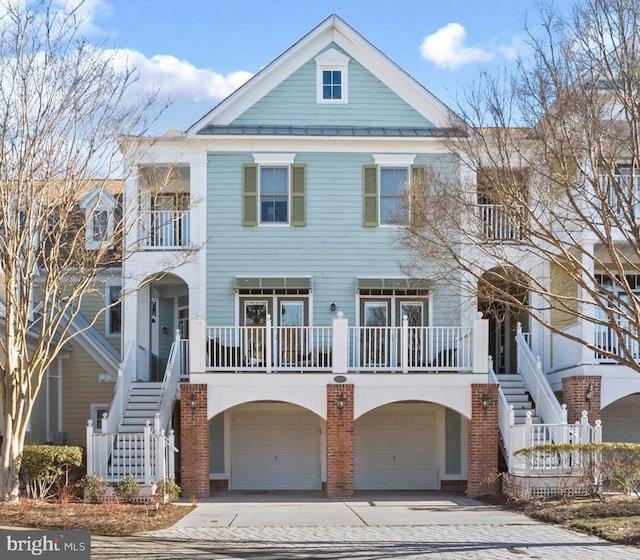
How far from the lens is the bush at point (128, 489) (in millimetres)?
18953

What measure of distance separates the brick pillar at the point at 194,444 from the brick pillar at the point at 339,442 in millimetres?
2613

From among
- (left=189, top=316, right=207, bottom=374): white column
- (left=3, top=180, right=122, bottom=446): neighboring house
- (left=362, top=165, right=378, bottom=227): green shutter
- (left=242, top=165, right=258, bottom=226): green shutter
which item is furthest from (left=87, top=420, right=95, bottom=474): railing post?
(left=362, top=165, right=378, bottom=227): green shutter

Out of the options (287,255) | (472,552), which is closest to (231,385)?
(287,255)

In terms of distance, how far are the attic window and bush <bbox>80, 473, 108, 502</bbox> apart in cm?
1125

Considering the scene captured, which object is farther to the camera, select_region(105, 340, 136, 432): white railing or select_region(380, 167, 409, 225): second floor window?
select_region(380, 167, 409, 225): second floor window

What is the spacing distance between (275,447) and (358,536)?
10263 mm

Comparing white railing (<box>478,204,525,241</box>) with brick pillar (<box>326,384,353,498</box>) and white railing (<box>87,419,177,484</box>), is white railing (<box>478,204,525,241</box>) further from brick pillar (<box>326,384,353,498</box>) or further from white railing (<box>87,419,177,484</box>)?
white railing (<box>87,419,177,484</box>)

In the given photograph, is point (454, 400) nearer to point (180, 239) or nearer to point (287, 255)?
point (287, 255)

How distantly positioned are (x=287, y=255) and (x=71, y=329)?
240 inches

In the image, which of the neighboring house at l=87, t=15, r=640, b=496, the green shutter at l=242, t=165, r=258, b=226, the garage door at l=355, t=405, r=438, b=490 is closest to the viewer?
the neighboring house at l=87, t=15, r=640, b=496

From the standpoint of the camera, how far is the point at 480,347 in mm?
22188

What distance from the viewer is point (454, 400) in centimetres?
2220

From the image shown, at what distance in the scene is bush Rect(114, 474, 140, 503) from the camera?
18953mm

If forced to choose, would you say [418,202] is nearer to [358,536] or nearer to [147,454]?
[358,536]
